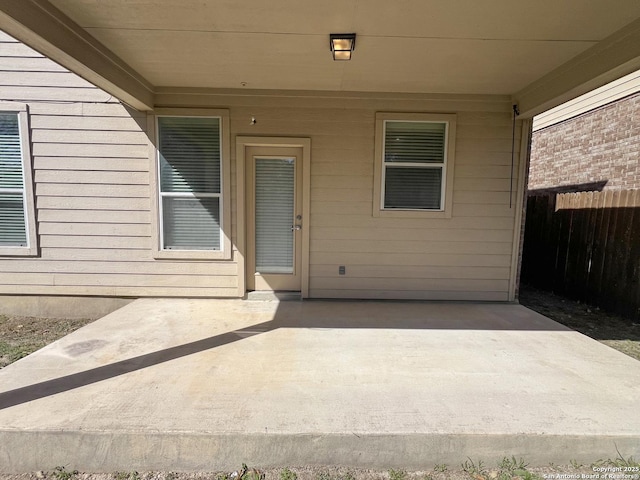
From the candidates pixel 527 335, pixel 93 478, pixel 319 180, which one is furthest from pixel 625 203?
pixel 93 478

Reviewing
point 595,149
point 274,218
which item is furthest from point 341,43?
point 595,149

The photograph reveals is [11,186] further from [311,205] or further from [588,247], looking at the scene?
[588,247]

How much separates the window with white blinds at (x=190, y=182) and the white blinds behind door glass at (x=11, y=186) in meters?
1.77

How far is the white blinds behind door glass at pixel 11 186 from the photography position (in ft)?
13.8

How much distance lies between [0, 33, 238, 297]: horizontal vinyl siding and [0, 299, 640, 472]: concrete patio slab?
1114 millimetres

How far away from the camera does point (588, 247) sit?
16.5ft

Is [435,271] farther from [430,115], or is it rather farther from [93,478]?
[93,478]

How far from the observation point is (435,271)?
15.0 ft

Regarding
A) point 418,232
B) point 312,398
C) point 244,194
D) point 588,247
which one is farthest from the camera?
point 588,247

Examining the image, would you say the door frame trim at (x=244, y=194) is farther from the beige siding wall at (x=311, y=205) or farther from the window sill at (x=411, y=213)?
the window sill at (x=411, y=213)

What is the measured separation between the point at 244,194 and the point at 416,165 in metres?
2.34

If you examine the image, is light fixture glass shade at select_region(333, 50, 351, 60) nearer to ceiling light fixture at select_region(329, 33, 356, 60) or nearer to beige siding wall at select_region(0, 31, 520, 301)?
ceiling light fixture at select_region(329, 33, 356, 60)

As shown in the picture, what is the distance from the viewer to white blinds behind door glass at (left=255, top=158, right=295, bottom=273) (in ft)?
14.8

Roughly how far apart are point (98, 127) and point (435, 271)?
15.8ft
